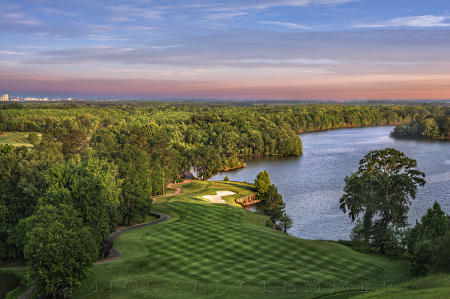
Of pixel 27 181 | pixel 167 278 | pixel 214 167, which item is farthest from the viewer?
pixel 214 167

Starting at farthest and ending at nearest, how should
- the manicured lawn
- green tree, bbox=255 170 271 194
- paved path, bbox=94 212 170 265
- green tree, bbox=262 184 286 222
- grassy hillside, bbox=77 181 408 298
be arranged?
the manicured lawn
green tree, bbox=255 170 271 194
green tree, bbox=262 184 286 222
paved path, bbox=94 212 170 265
grassy hillside, bbox=77 181 408 298

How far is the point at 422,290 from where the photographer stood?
20.8 metres

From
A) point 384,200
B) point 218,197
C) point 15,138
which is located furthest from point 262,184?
point 15,138

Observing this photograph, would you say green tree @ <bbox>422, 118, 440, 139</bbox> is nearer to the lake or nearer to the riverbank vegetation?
the lake

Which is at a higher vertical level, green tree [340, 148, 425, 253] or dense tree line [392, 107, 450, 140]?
dense tree line [392, 107, 450, 140]

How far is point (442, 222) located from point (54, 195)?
3759 centimetres

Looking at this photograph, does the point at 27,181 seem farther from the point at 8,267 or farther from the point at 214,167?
the point at 214,167

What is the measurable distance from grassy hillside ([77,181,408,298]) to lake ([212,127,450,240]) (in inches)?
577

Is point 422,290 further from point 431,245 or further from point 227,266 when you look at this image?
point 227,266

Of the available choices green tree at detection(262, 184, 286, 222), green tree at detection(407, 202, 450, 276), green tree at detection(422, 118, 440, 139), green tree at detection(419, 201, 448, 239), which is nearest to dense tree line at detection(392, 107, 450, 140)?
green tree at detection(422, 118, 440, 139)

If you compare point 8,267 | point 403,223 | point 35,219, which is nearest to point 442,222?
point 403,223

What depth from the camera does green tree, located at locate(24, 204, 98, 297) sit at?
1118 inches

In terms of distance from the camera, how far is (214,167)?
337ft

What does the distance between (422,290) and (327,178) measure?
71.7 meters
